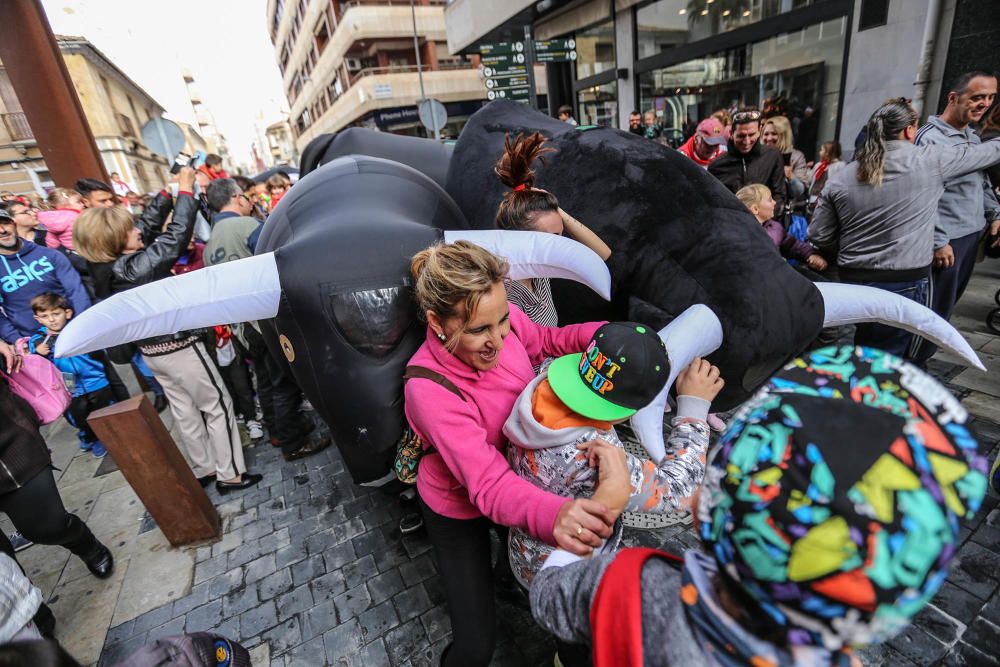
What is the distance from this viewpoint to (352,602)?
8.47 ft

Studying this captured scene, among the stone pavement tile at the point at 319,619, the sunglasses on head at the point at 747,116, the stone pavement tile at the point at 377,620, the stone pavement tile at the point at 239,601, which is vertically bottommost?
the stone pavement tile at the point at 239,601

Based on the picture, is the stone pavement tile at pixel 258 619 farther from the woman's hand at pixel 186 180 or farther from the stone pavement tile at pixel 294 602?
the woman's hand at pixel 186 180

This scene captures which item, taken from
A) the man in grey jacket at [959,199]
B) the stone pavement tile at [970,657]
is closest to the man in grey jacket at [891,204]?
the man in grey jacket at [959,199]

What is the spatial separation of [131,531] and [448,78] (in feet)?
86.8

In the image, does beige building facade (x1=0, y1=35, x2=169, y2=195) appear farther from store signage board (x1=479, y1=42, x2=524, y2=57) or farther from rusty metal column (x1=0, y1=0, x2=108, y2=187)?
store signage board (x1=479, y1=42, x2=524, y2=57)

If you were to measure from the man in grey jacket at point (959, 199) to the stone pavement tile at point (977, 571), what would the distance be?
5.69 ft

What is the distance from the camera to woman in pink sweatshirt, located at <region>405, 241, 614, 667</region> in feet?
4.52

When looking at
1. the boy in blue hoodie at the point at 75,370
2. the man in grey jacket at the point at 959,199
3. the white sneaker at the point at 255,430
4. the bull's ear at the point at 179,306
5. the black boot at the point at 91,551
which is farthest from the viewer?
the white sneaker at the point at 255,430

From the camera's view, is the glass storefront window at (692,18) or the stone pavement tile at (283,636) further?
the glass storefront window at (692,18)

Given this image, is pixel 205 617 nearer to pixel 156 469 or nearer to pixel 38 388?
pixel 156 469

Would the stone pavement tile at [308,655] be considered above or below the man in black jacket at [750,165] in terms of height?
below

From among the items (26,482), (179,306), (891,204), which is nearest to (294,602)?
(26,482)

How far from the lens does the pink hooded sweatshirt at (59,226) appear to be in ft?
18.7

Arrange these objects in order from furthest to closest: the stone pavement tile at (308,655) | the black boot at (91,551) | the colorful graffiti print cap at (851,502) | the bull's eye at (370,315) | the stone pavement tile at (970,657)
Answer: the black boot at (91,551)
the stone pavement tile at (308,655)
the stone pavement tile at (970,657)
the bull's eye at (370,315)
the colorful graffiti print cap at (851,502)
